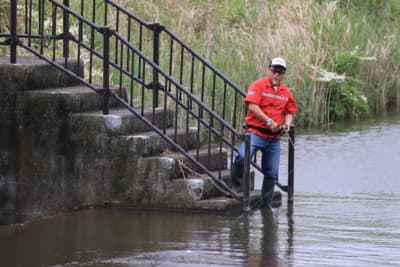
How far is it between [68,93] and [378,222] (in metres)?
3.46

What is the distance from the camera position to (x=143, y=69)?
955 cm

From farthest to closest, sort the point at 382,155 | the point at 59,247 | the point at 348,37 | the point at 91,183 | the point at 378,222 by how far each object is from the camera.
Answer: the point at 348,37
the point at 382,155
the point at 91,183
the point at 378,222
the point at 59,247

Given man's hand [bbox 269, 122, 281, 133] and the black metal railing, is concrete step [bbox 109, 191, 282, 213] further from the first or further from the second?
man's hand [bbox 269, 122, 281, 133]

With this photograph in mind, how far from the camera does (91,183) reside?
9.07 meters

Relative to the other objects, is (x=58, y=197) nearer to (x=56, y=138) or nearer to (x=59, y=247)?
(x=56, y=138)

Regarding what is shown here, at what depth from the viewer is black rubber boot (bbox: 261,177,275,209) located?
9.10 metres

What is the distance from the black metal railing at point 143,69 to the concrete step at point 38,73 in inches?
4.5

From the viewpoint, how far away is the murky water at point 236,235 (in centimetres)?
695

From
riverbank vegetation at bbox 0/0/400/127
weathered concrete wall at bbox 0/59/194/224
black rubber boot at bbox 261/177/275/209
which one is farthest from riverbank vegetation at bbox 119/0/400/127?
weathered concrete wall at bbox 0/59/194/224

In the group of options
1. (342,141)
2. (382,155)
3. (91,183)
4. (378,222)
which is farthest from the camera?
(342,141)

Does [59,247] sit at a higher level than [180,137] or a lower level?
lower

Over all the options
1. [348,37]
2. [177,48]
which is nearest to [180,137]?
[177,48]

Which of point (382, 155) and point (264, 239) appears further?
point (382, 155)

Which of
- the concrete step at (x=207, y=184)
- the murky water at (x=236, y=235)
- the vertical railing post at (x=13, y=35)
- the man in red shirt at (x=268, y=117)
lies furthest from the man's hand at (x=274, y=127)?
the vertical railing post at (x=13, y=35)
